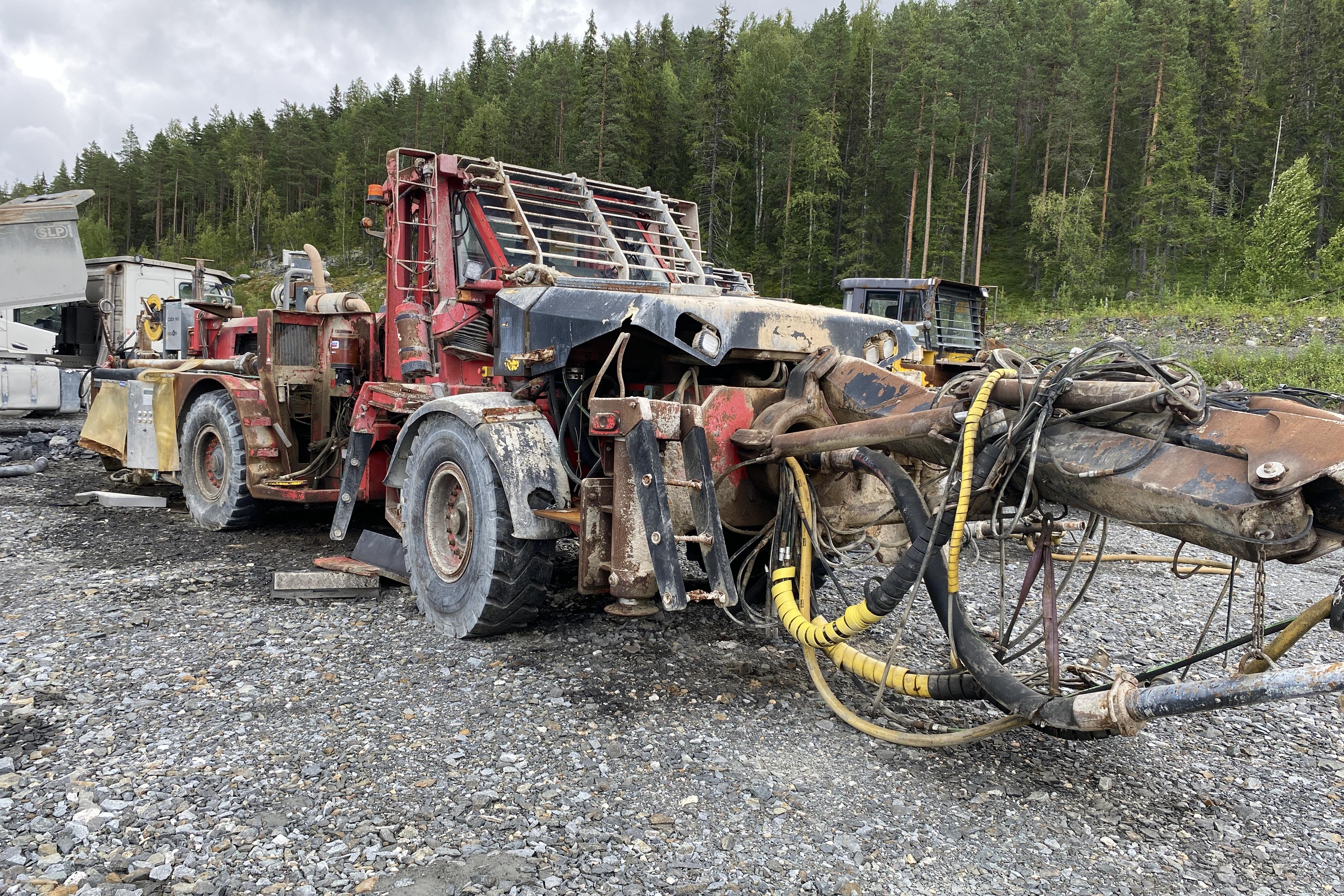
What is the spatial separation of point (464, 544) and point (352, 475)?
1.44m

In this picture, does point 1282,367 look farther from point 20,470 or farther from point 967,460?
point 20,470

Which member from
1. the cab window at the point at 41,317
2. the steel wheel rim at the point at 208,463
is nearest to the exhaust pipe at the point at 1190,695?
the steel wheel rim at the point at 208,463

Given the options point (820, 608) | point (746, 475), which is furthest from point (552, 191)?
point (820, 608)

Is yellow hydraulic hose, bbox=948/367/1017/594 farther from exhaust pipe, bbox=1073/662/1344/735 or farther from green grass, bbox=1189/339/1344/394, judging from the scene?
green grass, bbox=1189/339/1344/394

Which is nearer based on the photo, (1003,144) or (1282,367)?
(1282,367)

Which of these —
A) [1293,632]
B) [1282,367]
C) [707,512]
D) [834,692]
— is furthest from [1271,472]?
[1282,367]

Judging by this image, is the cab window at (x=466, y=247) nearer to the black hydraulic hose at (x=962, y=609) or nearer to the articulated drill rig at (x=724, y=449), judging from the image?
the articulated drill rig at (x=724, y=449)

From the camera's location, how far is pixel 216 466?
24.9 ft

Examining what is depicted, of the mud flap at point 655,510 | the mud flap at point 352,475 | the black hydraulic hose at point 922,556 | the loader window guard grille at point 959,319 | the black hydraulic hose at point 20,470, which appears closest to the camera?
the black hydraulic hose at point 922,556

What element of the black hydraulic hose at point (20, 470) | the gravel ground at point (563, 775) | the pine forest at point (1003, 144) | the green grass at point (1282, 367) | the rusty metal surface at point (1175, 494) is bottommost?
the gravel ground at point (563, 775)

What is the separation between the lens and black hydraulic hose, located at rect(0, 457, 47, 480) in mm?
10117

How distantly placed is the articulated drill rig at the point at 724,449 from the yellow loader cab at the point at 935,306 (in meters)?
7.98

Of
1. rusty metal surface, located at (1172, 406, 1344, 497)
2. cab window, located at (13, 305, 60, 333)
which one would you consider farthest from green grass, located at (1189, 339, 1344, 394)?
cab window, located at (13, 305, 60, 333)

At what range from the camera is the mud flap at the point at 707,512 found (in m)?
3.80
